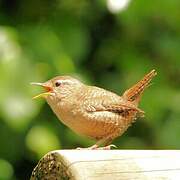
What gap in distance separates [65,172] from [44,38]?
1.93m

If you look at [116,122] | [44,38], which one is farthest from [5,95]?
[116,122]

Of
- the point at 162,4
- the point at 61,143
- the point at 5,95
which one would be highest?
the point at 162,4

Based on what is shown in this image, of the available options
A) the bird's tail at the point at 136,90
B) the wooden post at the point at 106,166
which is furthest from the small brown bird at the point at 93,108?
the wooden post at the point at 106,166

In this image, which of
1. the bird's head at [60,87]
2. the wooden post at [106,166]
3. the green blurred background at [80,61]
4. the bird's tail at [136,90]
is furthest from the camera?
the green blurred background at [80,61]

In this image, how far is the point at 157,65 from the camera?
4.31m

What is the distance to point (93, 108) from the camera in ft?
9.61

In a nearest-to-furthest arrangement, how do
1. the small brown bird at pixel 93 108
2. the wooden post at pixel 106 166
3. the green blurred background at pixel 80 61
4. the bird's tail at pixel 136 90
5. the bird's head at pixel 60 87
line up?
the wooden post at pixel 106 166
the small brown bird at pixel 93 108
the bird's head at pixel 60 87
the bird's tail at pixel 136 90
the green blurred background at pixel 80 61

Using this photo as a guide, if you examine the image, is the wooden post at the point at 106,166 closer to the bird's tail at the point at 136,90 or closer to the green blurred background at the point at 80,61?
the bird's tail at the point at 136,90

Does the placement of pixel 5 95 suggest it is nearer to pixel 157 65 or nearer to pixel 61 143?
pixel 61 143

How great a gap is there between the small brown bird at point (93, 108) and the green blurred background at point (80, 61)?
486 mm

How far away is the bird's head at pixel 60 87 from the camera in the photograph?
3051mm

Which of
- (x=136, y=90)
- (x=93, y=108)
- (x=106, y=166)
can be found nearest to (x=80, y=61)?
(x=136, y=90)

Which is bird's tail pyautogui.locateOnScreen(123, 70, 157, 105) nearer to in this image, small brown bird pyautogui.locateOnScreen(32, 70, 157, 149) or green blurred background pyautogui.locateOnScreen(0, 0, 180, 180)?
small brown bird pyautogui.locateOnScreen(32, 70, 157, 149)

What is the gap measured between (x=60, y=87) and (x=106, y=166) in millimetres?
1091
